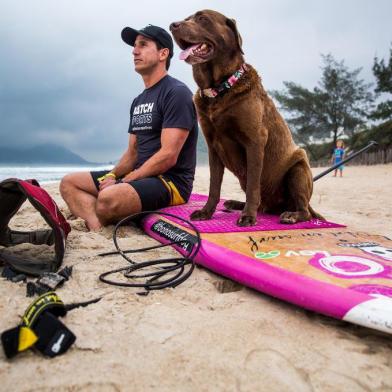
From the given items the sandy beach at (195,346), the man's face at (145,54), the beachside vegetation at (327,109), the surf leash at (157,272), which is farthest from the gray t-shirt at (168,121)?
the beachside vegetation at (327,109)

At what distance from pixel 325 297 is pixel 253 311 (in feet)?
0.98

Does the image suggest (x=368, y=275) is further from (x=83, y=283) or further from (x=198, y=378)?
(x=83, y=283)

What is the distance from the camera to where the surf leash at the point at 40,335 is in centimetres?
107

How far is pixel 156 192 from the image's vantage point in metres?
3.00

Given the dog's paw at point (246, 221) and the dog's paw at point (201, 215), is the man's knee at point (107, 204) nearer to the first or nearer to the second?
the dog's paw at point (201, 215)

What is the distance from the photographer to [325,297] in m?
1.39

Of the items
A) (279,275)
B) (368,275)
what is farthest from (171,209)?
(368,275)

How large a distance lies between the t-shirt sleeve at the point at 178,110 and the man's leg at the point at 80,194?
98cm

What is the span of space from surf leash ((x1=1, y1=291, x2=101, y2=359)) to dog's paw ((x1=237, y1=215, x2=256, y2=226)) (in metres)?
1.54

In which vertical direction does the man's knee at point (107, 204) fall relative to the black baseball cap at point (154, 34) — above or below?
below

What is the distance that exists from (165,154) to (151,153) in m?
0.37

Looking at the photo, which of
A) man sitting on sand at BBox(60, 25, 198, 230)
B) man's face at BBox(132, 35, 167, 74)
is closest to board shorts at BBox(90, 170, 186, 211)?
man sitting on sand at BBox(60, 25, 198, 230)

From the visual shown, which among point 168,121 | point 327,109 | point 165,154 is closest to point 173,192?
point 165,154

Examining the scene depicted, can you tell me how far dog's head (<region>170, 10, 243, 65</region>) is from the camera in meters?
2.39
